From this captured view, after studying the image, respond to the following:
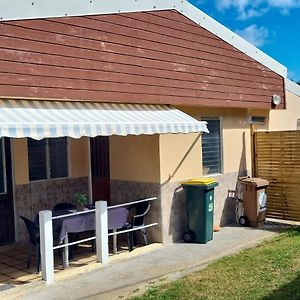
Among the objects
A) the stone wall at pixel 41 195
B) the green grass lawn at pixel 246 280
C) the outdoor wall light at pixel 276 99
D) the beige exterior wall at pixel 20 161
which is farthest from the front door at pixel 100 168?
Answer: the outdoor wall light at pixel 276 99

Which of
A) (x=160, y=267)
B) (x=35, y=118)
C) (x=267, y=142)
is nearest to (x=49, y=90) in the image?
(x=35, y=118)

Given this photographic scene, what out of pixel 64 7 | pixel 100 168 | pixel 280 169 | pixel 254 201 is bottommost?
pixel 254 201

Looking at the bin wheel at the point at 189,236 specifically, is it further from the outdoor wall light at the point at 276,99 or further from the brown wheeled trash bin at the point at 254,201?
the outdoor wall light at the point at 276,99

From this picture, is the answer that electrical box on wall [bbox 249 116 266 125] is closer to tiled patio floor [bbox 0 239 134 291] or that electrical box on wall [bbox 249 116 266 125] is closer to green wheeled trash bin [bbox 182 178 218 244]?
green wheeled trash bin [bbox 182 178 218 244]

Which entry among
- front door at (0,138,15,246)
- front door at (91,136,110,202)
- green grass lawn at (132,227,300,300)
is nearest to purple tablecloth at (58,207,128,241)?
green grass lawn at (132,227,300,300)

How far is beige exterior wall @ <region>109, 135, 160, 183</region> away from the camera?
1272cm

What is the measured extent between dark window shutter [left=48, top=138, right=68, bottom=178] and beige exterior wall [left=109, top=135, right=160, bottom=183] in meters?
1.77

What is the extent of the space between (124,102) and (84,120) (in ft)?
7.43

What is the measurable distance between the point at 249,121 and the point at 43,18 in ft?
31.4

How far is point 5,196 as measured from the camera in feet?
41.5

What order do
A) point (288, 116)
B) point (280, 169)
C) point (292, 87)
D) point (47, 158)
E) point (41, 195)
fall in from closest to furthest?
point (41, 195)
point (47, 158)
point (280, 169)
point (292, 87)
point (288, 116)

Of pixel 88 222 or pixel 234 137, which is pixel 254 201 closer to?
pixel 234 137

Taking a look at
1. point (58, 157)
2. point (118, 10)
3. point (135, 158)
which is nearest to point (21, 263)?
point (58, 157)

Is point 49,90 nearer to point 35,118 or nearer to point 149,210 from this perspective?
point 35,118
